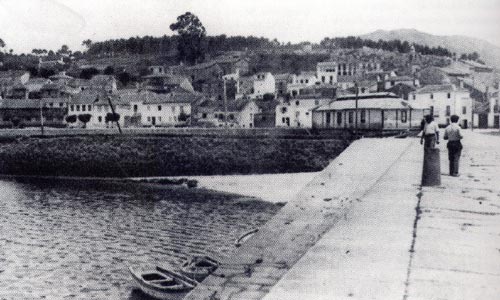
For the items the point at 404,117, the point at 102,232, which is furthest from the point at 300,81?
the point at 102,232

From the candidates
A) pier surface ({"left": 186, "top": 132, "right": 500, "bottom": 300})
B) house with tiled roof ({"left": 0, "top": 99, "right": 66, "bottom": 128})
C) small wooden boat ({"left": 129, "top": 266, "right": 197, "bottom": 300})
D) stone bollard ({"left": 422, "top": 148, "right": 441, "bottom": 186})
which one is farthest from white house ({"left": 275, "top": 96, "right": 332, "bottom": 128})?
pier surface ({"left": 186, "top": 132, "right": 500, "bottom": 300})

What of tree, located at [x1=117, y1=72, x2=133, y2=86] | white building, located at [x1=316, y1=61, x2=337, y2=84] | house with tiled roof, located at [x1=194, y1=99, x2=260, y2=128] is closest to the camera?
house with tiled roof, located at [x1=194, y1=99, x2=260, y2=128]

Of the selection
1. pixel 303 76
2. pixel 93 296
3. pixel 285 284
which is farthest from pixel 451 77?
pixel 285 284

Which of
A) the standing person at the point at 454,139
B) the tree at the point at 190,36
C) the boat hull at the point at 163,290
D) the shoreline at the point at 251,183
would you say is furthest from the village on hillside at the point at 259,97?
the boat hull at the point at 163,290

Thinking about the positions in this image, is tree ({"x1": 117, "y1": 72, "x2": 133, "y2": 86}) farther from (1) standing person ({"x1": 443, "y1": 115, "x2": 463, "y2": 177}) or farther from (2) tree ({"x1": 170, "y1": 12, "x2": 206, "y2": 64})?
(1) standing person ({"x1": 443, "y1": 115, "x2": 463, "y2": 177})

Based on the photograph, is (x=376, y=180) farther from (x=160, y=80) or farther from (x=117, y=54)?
(x=117, y=54)

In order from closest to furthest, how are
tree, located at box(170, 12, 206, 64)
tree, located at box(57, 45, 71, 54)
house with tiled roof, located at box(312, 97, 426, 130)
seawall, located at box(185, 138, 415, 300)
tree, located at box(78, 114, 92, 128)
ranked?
seawall, located at box(185, 138, 415, 300), house with tiled roof, located at box(312, 97, 426, 130), tree, located at box(78, 114, 92, 128), tree, located at box(170, 12, 206, 64), tree, located at box(57, 45, 71, 54)

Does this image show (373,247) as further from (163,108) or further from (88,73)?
(88,73)
